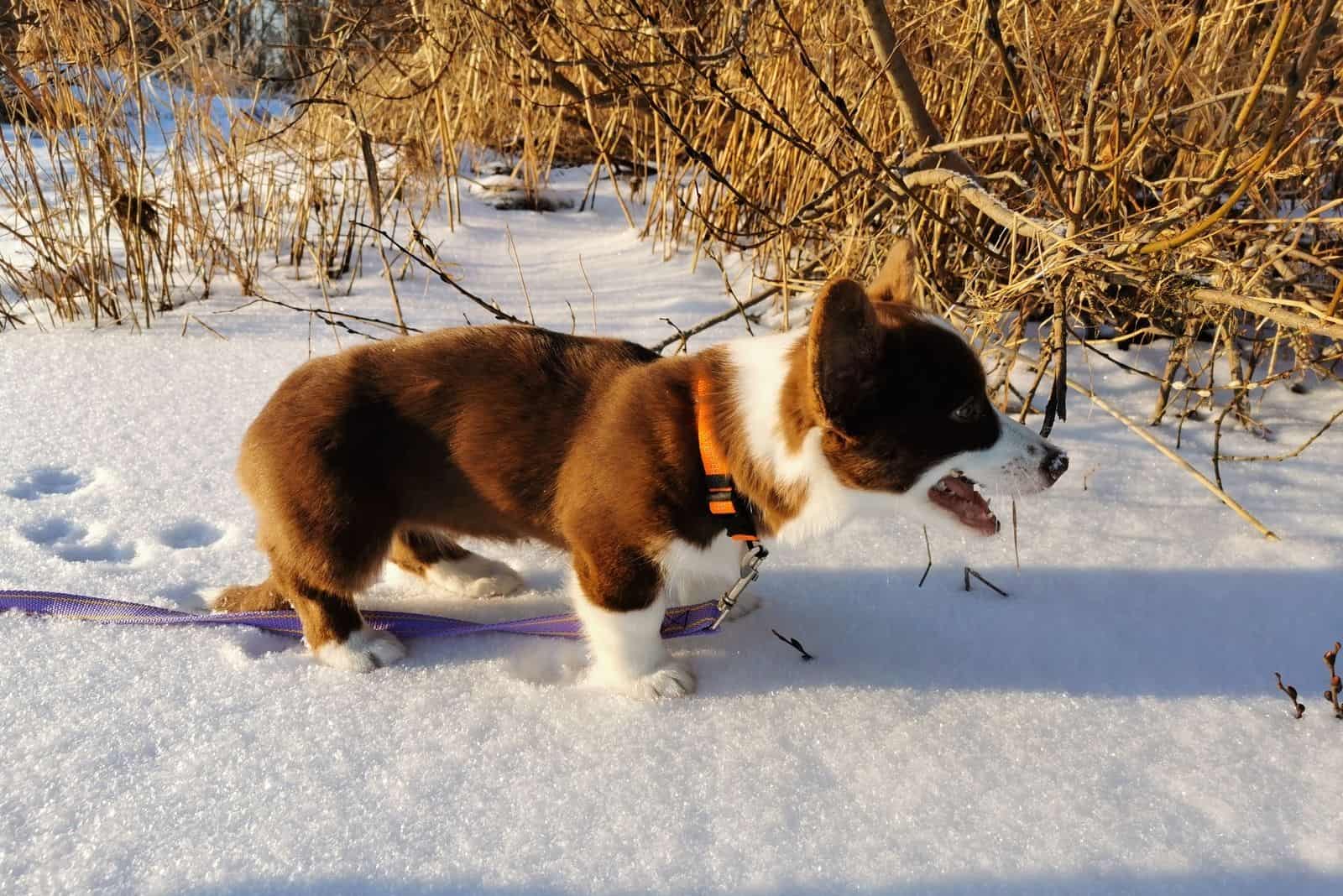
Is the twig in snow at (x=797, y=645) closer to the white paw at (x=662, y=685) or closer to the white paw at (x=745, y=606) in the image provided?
the white paw at (x=745, y=606)

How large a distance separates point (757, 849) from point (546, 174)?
4932 mm

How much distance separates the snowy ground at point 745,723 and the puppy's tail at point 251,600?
0.12m

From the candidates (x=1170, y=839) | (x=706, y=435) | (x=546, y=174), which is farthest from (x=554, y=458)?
(x=546, y=174)

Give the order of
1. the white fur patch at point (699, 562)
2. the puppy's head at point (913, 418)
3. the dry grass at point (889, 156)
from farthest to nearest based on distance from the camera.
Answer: the dry grass at point (889, 156), the white fur patch at point (699, 562), the puppy's head at point (913, 418)

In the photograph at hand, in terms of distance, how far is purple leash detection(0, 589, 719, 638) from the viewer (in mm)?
2346

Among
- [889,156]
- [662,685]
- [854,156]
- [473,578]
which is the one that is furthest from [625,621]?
[889,156]

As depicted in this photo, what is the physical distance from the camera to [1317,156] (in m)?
3.54

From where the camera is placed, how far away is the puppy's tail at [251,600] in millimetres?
2441

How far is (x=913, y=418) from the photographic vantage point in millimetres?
2061

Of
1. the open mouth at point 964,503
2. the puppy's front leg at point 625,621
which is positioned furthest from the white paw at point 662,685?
the open mouth at point 964,503

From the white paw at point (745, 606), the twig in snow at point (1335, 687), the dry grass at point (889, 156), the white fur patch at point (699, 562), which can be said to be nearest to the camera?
the twig in snow at point (1335, 687)

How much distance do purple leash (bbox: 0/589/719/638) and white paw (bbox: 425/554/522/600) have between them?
154 mm

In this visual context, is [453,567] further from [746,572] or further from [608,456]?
[746,572]

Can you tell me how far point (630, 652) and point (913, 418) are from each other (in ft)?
2.89
